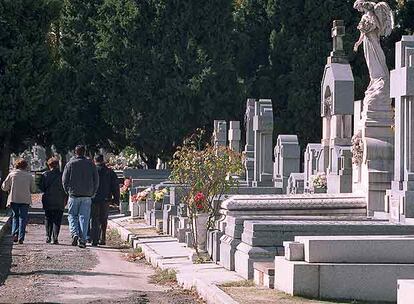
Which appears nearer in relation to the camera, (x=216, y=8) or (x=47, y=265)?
(x=47, y=265)

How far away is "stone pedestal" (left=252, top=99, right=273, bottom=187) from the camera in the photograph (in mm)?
28750

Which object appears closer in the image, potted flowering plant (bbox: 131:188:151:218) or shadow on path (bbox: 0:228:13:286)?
shadow on path (bbox: 0:228:13:286)

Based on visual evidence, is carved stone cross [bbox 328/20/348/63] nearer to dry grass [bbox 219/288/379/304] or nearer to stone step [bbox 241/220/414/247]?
stone step [bbox 241/220/414/247]

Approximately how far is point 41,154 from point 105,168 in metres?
62.0

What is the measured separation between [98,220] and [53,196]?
37.6 inches

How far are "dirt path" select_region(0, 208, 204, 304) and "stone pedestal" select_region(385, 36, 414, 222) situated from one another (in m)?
3.58

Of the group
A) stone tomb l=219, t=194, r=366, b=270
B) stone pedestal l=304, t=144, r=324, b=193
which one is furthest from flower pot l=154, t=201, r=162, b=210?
stone tomb l=219, t=194, r=366, b=270

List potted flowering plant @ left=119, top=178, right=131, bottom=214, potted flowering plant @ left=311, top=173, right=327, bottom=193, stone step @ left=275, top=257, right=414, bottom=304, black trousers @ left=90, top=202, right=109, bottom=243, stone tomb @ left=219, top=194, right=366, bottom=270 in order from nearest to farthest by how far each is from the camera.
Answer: stone step @ left=275, top=257, right=414, bottom=304 < stone tomb @ left=219, top=194, right=366, bottom=270 < black trousers @ left=90, top=202, right=109, bottom=243 < potted flowering plant @ left=311, top=173, right=327, bottom=193 < potted flowering plant @ left=119, top=178, right=131, bottom=214

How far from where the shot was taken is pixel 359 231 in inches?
508

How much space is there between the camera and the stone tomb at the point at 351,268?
11.2m

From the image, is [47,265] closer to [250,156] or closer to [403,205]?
[403,205]

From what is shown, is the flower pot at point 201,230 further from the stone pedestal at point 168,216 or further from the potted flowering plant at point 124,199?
the potted flowering plant at point 124,199

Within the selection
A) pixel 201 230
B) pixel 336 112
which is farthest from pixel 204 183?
pixel 336 112

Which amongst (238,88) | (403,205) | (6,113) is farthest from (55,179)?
(238,88)
